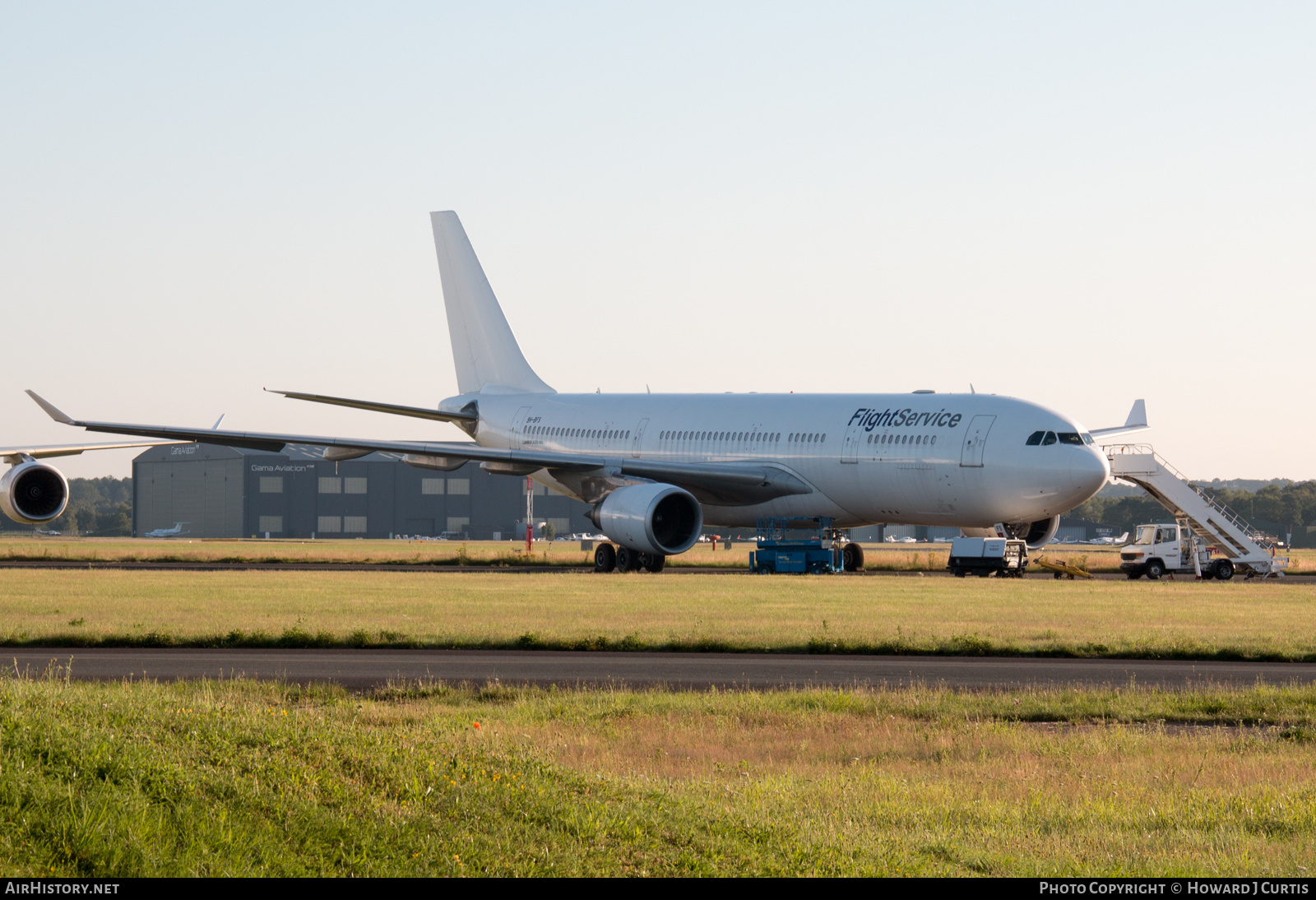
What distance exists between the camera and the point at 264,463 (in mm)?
134000

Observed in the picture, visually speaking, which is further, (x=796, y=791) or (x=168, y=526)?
(x=168, y=526)

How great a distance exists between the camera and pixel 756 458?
42.3 metres

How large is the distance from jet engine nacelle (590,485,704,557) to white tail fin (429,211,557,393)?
1325 cm

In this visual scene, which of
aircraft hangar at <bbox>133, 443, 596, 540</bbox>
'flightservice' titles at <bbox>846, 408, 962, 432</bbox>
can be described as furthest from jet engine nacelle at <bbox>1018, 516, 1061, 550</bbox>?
aircraft hangar at <bbox>133, 443, 596, 540</bbox>

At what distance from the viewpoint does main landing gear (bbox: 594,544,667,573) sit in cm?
4125

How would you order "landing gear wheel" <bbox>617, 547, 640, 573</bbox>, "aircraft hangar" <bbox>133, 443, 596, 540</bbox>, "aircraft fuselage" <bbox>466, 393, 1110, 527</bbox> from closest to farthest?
"aircraft fuselage" <bbox>466, 393, 1110, 527</bbox>
"landing gear wheel" <bbox>617, 547, 640, 573</bbox>
"aircraft hangar" <bbox>133, 443, 596, 540</bbox>

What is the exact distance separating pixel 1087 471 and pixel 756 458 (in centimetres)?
965

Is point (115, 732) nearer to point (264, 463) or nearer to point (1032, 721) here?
point (1032, 721)

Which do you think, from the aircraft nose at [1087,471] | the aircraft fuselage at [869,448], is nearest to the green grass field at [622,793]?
the aircraft nose at [1087,471]

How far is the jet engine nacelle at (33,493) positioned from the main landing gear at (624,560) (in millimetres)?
13980

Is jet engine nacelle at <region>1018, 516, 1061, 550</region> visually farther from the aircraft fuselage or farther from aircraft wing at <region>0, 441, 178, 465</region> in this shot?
aircraft wing at <region>0, 441, 178, 465</region>
